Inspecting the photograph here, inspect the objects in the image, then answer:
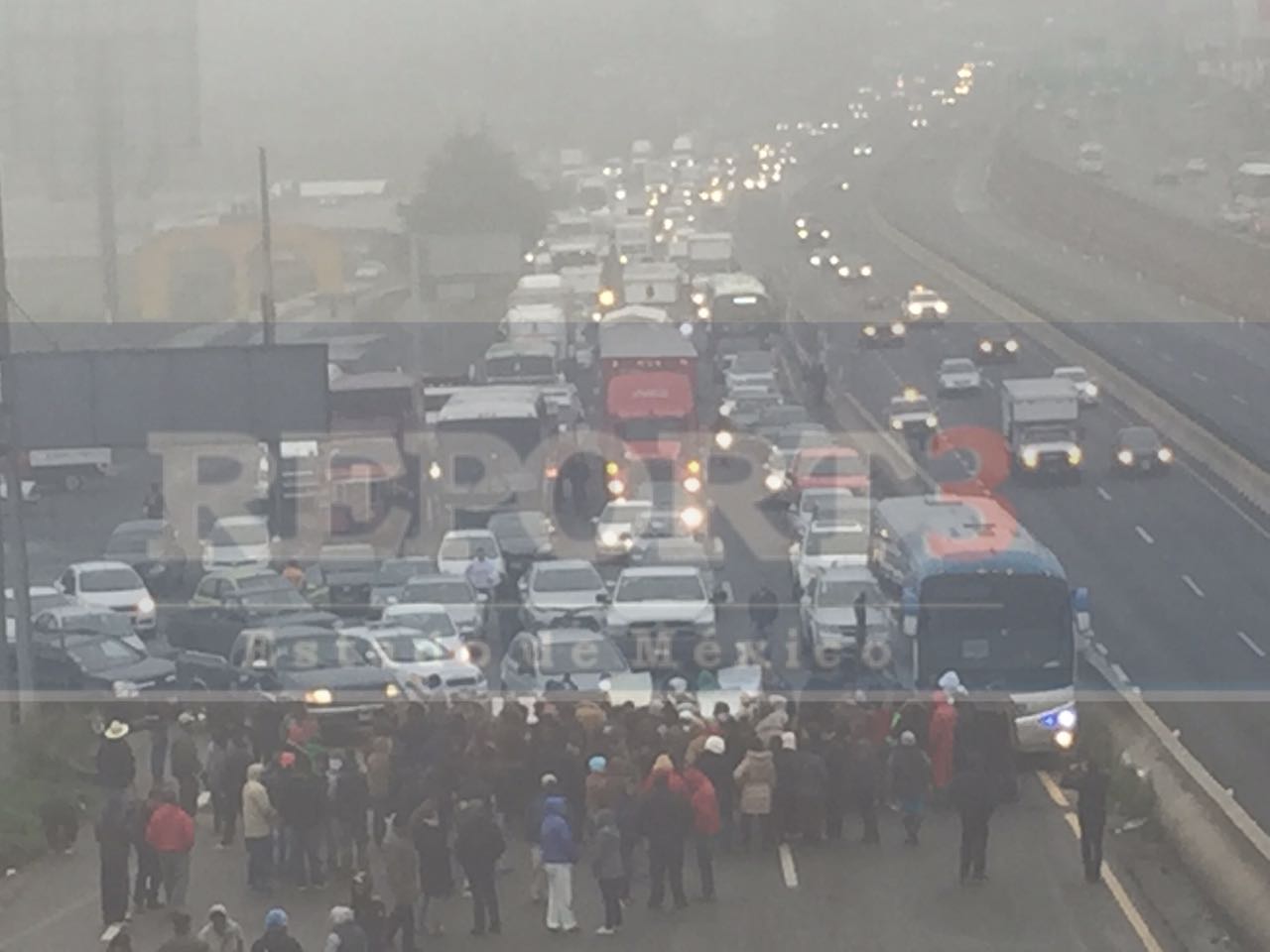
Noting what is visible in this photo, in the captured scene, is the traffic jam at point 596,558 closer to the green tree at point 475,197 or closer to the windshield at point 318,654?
the windshield at point 318,654

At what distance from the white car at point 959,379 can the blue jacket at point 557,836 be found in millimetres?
39906

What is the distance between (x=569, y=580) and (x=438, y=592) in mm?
1491

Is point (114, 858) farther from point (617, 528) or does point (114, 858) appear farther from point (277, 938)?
point (617, 528)

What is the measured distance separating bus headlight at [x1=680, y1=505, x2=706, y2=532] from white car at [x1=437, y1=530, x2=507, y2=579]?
2.78 metres

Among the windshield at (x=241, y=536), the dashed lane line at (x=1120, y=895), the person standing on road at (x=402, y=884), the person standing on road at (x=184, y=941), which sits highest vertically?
the windshield at (x=241, y=536)

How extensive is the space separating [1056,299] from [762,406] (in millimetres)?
30522

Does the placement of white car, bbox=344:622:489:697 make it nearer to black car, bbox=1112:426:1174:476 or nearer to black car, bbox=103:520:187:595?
black car, bbox=103:520:187:595

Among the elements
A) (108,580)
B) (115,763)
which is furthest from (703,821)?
(108,580)

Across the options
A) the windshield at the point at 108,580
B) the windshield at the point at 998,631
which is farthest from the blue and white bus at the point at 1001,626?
the windshield at the point at 108,580

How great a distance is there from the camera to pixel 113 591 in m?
29.6

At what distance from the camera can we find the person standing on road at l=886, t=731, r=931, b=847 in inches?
677

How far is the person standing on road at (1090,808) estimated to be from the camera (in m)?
15.9

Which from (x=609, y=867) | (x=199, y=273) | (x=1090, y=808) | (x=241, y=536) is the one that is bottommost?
(x=609, y=867)

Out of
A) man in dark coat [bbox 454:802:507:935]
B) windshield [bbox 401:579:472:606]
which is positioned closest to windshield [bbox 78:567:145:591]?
windshield [bbox 401:579:472:606]
